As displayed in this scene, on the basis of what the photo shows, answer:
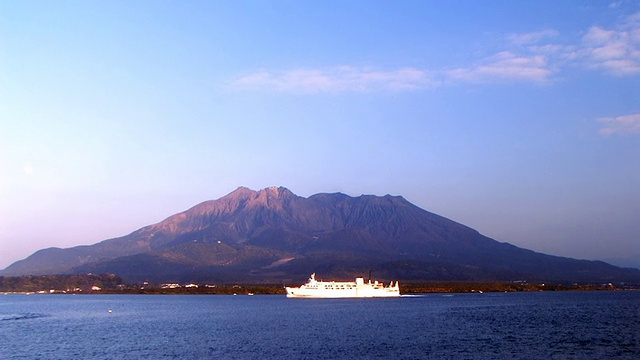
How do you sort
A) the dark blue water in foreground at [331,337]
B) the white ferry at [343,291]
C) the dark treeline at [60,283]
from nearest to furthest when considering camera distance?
the dark blue water in foreground at [331,337], the white ferry at [343,291], the dark treeline at [60,283]

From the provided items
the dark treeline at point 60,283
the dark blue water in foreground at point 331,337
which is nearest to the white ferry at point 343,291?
the dark blue water in foreground at point 331,337

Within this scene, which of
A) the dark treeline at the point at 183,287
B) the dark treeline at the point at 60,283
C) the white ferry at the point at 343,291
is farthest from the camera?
the dark treeline at the point at 60,283

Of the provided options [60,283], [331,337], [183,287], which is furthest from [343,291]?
[60,283]

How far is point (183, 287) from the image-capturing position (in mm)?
145375

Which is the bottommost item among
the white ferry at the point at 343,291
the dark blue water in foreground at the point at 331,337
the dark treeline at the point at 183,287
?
the dark blue water in foreground at the point at 331,337

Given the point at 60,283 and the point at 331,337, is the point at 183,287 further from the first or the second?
the point at 331,337

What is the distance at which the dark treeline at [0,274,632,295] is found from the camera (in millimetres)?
132375

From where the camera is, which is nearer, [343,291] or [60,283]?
[343,291]

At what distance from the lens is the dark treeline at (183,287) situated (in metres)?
132

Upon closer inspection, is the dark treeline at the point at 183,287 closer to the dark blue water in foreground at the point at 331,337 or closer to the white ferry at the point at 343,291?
the white ferry at the point at 343,291

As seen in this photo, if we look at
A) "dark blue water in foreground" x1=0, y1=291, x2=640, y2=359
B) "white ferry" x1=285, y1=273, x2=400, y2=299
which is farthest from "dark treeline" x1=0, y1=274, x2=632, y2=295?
"dark blue water in foreground" x1=0, y1=291, x2=640, y2=359

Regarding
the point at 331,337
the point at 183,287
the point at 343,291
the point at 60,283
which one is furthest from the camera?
the point at 60,283

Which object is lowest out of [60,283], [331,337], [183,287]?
[331,337]

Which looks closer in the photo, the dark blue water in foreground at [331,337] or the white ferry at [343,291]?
the dark blue water in foreground at [331,337]
